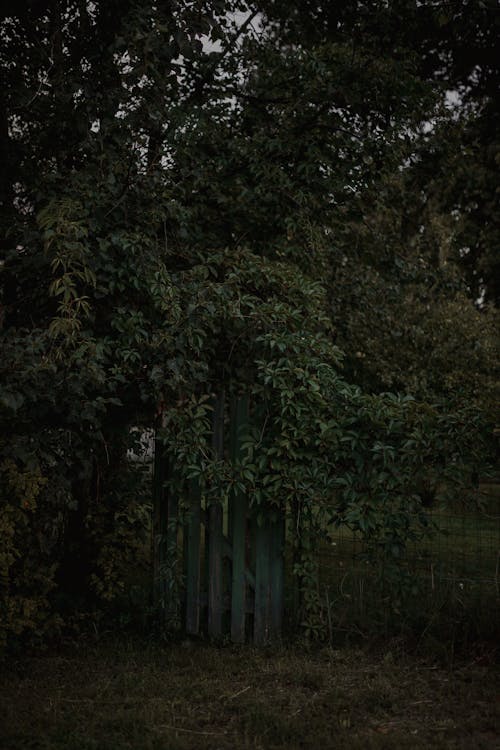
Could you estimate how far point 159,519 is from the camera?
224 inches

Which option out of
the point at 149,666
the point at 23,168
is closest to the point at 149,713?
the point at 149,666

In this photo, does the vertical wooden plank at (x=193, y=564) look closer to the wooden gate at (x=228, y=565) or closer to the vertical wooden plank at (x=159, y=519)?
the wooden gate at (x=228, y=565)

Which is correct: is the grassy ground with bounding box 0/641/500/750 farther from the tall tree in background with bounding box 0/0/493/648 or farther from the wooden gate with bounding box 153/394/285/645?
the tall tree in background with bounding box 0/0/493/648

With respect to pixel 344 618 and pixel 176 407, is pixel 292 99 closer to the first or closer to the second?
pixel 176 407

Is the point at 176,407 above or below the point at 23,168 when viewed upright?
below

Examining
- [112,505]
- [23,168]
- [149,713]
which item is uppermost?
[23,168]

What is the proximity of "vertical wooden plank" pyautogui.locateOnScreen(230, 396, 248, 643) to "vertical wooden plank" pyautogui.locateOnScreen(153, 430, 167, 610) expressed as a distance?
0.60 m

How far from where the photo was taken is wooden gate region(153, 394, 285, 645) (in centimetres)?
522

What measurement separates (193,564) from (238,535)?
42 cm

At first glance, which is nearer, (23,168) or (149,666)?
(149,666)

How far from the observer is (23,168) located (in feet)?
17.0

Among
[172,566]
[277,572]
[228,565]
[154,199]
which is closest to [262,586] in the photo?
[277,572]

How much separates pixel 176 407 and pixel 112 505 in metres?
1.05

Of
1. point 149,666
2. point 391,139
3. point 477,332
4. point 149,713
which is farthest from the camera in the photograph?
point 477,332
